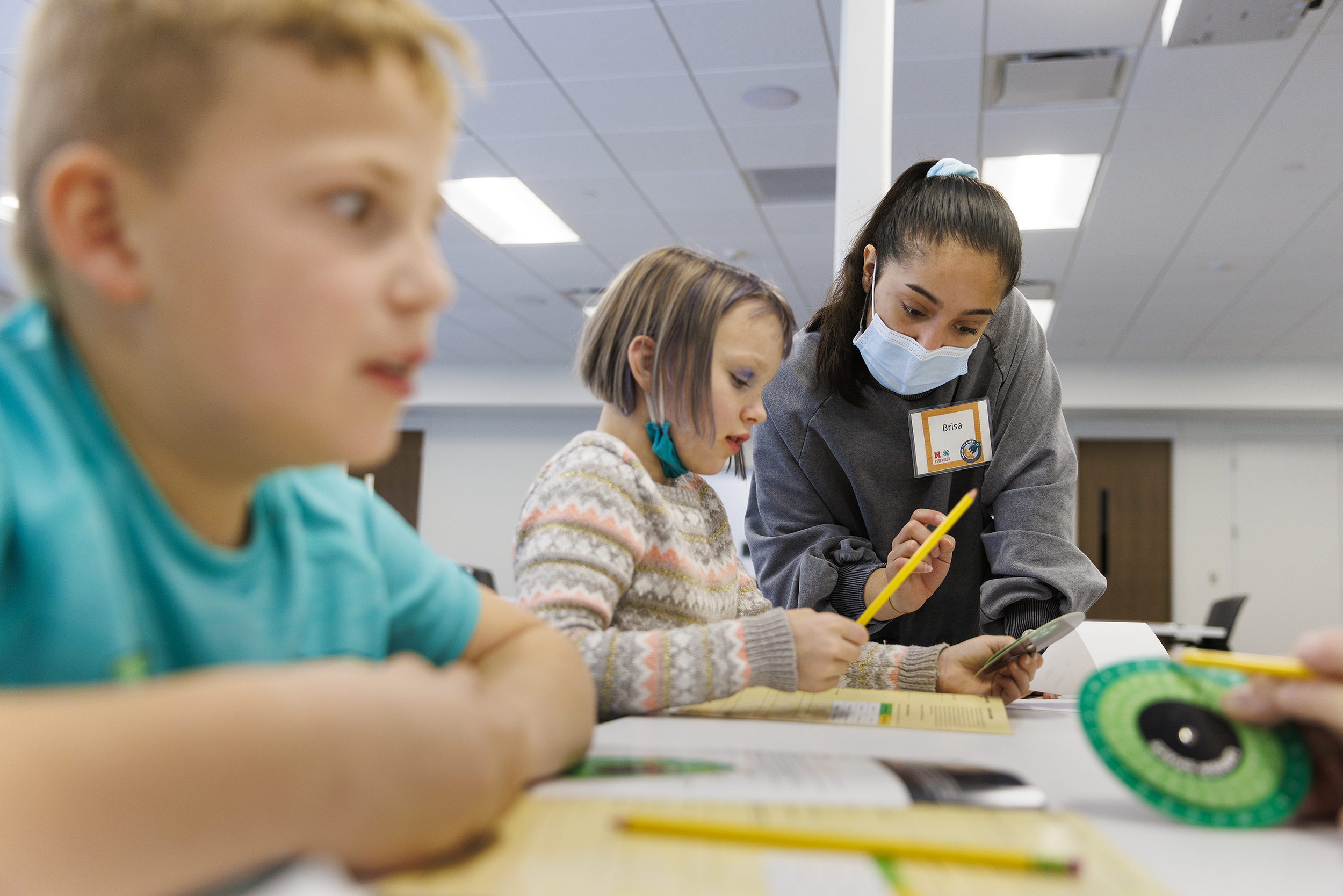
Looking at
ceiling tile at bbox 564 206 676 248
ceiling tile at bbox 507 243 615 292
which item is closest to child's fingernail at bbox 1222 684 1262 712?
ceiling tile at bbox 564 206 676 248

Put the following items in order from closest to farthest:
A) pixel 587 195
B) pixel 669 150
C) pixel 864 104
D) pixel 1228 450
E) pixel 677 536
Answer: pixel 677 536 < pixel 864 104 < pixel 669 150 < pixel 587 195 < pixel 1228 450

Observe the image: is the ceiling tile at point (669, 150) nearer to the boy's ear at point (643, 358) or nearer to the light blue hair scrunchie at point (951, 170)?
the light blue hair scrunchie at point (951, 170)

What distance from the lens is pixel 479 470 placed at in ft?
33.7

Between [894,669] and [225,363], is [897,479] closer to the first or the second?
[894,669]

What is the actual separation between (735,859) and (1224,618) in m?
7.90

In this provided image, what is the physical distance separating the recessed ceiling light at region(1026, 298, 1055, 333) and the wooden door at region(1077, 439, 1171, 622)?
245 centimetres

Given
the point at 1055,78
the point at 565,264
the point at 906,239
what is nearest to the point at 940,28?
the point at 1055,78

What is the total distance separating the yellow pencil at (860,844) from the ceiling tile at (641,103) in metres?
3.67

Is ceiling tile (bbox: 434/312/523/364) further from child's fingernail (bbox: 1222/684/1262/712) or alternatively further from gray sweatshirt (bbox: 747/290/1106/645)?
child's fingernail (bbox: 1222/684/1262/712)

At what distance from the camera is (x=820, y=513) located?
156 cm

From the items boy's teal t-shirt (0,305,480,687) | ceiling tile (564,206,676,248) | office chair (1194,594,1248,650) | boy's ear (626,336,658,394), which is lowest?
office chair (1194,594,1248,650)

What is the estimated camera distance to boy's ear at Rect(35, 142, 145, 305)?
45 centimetres

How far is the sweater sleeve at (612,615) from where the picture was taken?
2.77 ft

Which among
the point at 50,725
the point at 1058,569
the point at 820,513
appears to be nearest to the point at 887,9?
the point at 820,513
